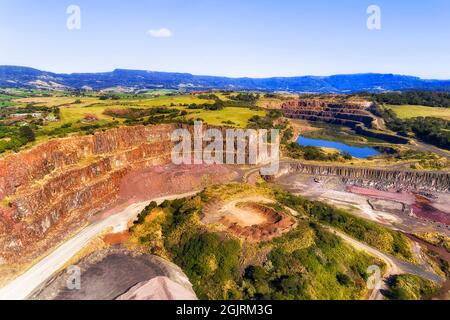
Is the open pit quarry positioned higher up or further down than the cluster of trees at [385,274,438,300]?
higher up

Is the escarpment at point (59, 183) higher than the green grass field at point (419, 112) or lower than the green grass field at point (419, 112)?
lower

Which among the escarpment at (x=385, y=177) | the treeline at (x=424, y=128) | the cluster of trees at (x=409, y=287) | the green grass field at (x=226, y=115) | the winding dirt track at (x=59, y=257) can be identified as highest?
the green grass field at (x=226, y=115)

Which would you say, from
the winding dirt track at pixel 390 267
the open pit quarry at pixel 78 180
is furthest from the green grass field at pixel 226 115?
the winding dirt track at pixel 390 267

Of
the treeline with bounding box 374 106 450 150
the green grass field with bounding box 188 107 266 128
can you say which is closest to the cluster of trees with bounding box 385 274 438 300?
the green grass field with bounding box 188 107 266 128

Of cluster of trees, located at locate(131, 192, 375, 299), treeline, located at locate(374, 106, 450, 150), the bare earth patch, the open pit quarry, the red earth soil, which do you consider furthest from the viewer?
treeline, located at locate(374, 106, 450, 150)

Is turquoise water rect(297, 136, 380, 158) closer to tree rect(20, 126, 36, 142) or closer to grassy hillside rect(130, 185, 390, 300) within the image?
grassy hillside rect(130, 185, 390, 300)

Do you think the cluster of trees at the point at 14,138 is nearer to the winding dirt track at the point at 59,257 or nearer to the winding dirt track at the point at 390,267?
the winding dirt track at the point at 59,257
